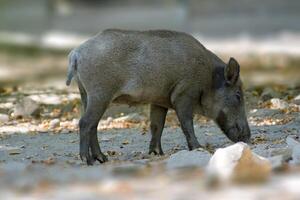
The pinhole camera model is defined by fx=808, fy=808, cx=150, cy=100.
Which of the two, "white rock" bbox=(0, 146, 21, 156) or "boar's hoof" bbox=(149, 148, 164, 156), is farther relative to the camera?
"white rock" bbox=(0, 146, 21, 156)

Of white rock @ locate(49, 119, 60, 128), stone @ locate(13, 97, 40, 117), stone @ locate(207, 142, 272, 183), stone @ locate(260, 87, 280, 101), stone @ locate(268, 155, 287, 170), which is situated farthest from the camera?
stone @ locate(260, 87, 280, 101)

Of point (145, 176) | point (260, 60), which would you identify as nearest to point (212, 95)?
point (145, 176)

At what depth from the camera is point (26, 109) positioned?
455 inches

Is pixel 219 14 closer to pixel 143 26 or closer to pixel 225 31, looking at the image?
pixel 225 31

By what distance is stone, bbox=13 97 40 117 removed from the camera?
11539 millimetres

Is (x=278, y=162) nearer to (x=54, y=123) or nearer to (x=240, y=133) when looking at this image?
(x=240, y=133)

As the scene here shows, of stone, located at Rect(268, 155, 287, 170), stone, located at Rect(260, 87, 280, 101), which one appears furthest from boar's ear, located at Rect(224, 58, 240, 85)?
stone, located at Rect(260, 87, 280, 101)

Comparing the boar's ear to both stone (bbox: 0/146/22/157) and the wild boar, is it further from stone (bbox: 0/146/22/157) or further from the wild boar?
stone (bbox: 0/146/22/157)

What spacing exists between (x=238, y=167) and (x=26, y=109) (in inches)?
248

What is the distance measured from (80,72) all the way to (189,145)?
150 cm

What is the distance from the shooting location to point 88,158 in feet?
26.9

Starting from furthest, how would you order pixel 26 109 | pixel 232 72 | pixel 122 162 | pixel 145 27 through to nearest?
pixel 145 27, pixel 26 109, pixel 232 72, pixel 122 162

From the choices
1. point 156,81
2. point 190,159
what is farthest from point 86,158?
point 190,159

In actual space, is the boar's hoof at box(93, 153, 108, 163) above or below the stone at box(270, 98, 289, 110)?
above
